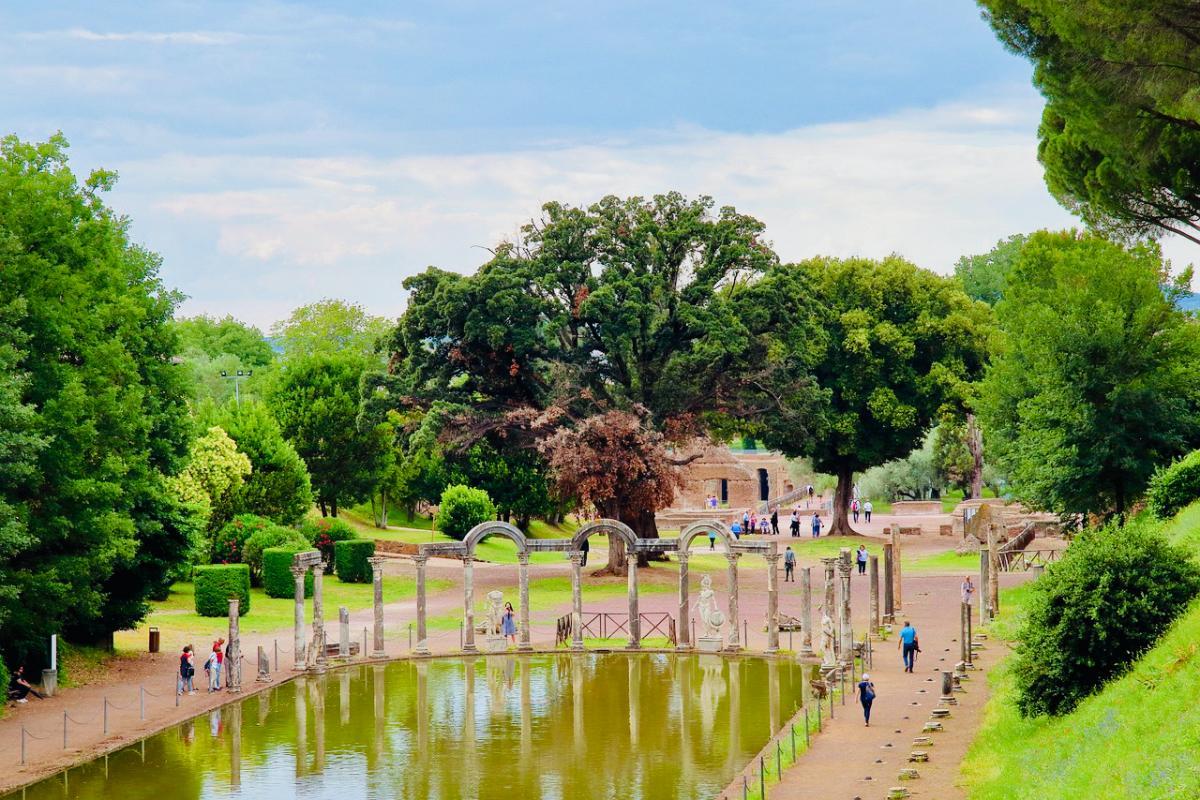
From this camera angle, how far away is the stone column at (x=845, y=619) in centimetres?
3475

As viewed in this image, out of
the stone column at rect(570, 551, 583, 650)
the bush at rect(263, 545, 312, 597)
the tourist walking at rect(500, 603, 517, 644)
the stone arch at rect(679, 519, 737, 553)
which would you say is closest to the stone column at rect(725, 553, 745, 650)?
the stone arch at rect(679, 519, 737, 553)

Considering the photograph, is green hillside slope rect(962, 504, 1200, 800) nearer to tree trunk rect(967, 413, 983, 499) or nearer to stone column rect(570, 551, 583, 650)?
stone column rect(570, 551, 583, 650)

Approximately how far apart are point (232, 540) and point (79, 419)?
1942cm

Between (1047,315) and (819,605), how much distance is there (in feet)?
38.2

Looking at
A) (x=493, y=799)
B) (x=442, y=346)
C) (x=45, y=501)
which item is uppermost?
(x=442, y=346)

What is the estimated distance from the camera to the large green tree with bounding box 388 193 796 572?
50.9 metres

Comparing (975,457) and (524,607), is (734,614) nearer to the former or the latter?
(524,607)

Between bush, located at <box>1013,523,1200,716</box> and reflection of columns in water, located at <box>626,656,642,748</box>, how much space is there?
8.00 m

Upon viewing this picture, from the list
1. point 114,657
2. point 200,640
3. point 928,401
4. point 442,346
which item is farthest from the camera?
point 928,401

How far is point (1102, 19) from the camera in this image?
24141 millimetres

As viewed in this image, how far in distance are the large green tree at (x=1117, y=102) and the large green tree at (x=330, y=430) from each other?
131 ft

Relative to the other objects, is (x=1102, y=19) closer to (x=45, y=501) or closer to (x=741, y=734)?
(x=741, y=734)

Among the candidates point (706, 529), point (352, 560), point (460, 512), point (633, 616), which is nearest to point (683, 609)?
point (633, 616)

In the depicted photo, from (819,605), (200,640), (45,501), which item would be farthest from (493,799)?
(819,605)
